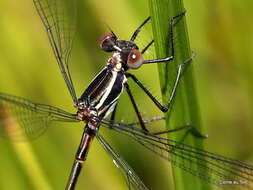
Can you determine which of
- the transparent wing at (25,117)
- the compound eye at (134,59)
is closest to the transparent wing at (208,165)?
the compound eye at (134,59)

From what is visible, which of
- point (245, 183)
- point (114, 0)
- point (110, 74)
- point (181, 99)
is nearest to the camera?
point (181, 99)

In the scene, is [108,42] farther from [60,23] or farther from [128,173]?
[128,173]

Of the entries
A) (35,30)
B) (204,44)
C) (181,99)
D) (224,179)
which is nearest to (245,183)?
(224,179)

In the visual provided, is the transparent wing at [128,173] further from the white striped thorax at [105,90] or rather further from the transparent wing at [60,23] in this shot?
the transparent wing at [60,23]

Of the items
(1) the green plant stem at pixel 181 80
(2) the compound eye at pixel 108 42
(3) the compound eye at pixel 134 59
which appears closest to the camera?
(1) the green plant stem at pixel 181 80

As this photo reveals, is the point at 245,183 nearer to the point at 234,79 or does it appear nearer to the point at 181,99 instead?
the point at 181,99
